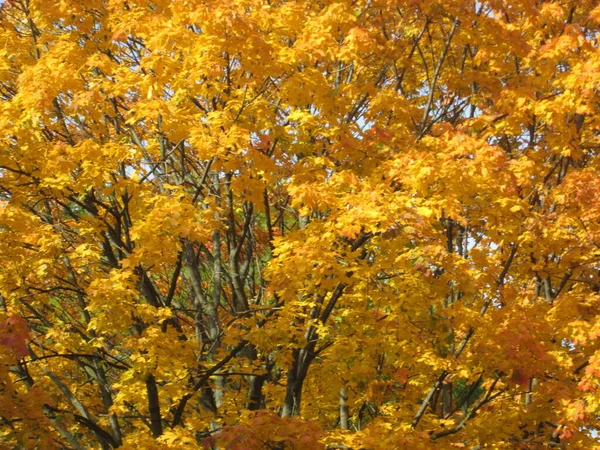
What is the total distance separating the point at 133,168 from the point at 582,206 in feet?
19.4

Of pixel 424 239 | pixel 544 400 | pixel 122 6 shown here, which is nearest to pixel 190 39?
pixel 122 6

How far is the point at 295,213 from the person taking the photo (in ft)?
32.5

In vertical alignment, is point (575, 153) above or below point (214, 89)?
below

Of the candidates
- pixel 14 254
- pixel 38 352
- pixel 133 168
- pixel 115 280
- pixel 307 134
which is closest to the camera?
pixel 115 280

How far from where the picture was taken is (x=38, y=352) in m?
9.70

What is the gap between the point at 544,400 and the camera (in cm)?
843

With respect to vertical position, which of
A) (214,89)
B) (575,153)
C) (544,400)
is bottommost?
(544,400)

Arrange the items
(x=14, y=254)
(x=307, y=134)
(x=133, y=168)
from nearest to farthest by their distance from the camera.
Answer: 1. (x=14, y=254)
2. (x=307, y=134)
3. (x=133, y=168)

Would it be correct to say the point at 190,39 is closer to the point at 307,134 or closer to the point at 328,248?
the point at 307,134

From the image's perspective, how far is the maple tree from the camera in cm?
672

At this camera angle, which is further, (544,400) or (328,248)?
(544,400)

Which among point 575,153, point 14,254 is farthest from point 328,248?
Answer: point 575,153

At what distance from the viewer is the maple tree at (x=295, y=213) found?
672 centimetres

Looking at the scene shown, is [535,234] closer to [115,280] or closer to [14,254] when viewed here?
[115,280]
